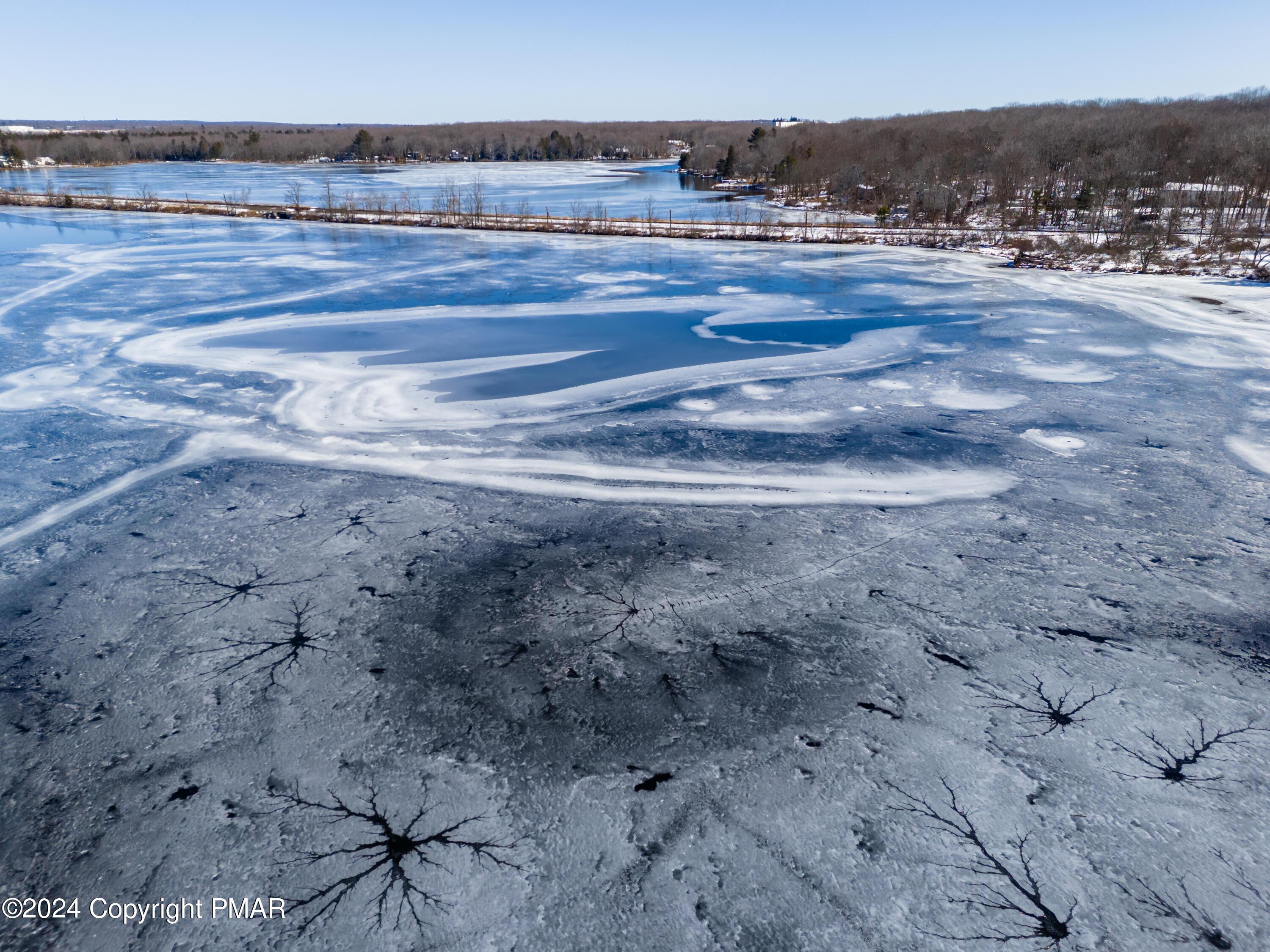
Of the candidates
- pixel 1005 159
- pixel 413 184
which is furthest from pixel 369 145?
pixel 1005 159

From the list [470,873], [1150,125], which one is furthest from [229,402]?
[1150,125]

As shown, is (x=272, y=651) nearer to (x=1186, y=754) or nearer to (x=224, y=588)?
(x=224, y=588)

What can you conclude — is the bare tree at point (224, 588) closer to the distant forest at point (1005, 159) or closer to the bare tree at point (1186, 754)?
the bare tree at point (1186, 754)

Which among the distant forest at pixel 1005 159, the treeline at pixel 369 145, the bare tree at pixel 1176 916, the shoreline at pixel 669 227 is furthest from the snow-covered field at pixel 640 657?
the treeline at pixel 369 145

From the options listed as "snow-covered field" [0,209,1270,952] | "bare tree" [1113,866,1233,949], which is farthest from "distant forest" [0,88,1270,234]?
"bare tree" [1113,866,1233,949]

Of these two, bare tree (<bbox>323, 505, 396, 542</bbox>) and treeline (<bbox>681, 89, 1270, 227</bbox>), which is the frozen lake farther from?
bare tree (<bbox>323, 505, 396, 542</bbox>)

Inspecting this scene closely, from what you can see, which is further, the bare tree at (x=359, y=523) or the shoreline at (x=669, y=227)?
the shoreline at (x=669, y=227)

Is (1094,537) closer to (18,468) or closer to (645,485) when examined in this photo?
(645,485)
